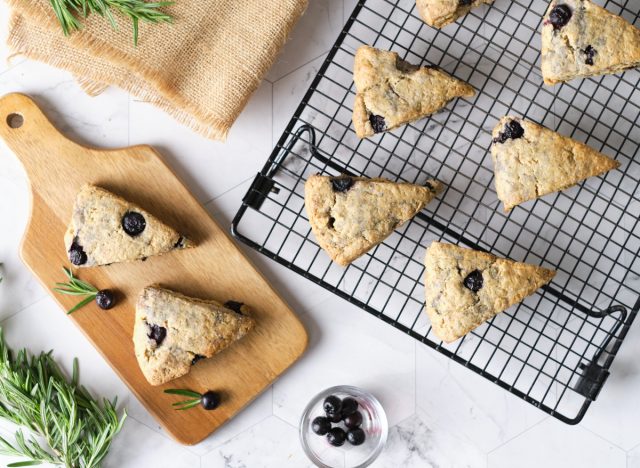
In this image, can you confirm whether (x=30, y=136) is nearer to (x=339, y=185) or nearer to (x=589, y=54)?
(x=339, y=185)

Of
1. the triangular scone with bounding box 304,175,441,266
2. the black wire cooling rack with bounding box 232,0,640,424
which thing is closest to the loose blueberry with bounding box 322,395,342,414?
the black wire cooling rack with bounding box 232,0,640,424

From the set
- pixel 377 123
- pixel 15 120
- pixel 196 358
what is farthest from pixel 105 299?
pixel 377 123

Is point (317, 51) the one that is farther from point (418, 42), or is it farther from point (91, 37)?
point (91, 37)

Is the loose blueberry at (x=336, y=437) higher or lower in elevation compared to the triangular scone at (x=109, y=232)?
lower

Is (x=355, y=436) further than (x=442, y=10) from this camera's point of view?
Yes

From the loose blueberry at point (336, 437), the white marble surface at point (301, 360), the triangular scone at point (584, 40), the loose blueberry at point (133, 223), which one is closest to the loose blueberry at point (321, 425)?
the loose blueberry at point (336, 437)

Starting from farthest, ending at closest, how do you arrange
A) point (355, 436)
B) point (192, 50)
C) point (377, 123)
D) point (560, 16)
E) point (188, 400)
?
1. point (188, 400)
2. point (355, 436)
3. point (192, 50)
4. point (377, 123)
5. point (560, 16)

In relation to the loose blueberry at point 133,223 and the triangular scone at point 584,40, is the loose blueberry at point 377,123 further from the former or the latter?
the loose blueberry at point 133,223
